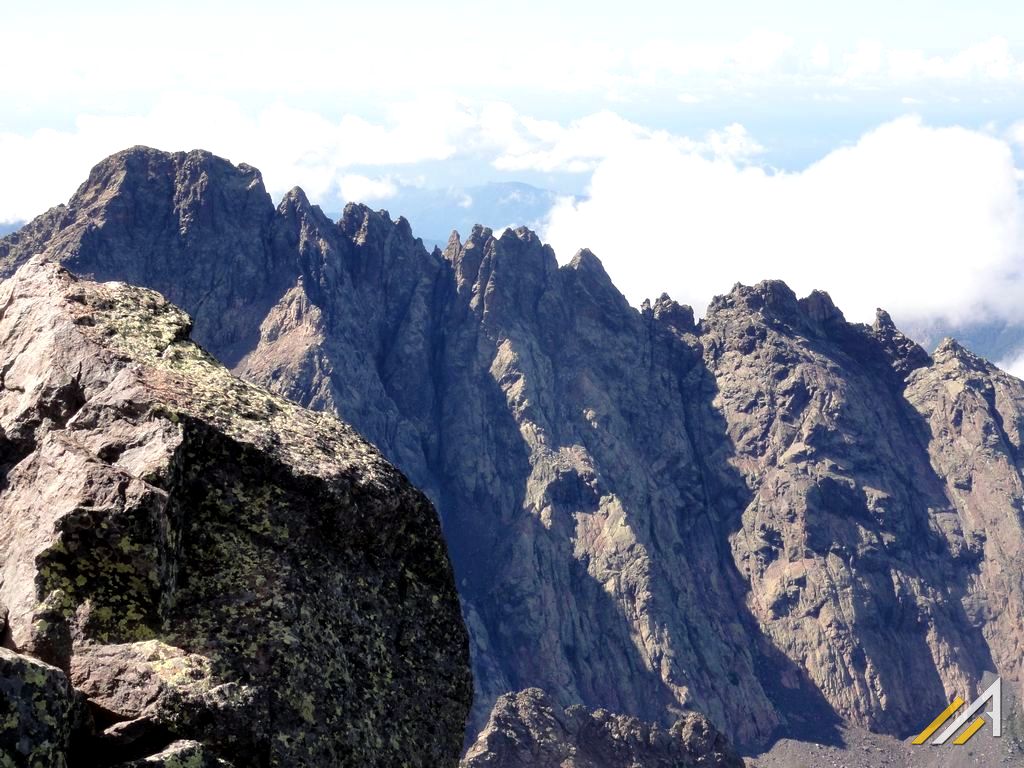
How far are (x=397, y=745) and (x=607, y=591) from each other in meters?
185

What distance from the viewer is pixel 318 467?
18.0m

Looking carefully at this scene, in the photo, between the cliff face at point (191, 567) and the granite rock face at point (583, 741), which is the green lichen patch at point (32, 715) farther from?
the granite rock face at point (583, 741)

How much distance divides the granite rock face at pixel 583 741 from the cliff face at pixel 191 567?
294 ft

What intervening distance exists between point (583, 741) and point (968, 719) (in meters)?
121

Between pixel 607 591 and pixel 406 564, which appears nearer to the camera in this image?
pixel 406 564

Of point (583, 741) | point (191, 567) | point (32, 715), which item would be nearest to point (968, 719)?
point (583, 741)

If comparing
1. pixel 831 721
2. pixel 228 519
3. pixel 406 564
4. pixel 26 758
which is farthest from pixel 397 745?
pixel 831 721

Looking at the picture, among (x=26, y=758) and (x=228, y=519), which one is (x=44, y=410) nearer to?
(x=228, y=519)

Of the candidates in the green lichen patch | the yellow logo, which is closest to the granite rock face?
the green lichen patch

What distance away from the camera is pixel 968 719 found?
194m

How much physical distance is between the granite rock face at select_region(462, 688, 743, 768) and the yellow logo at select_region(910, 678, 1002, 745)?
312 ft

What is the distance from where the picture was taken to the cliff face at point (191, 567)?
13828 millimetres

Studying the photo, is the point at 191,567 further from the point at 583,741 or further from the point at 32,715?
the point at 583,741

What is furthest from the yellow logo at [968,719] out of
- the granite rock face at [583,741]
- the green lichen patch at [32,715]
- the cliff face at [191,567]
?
the green lichen patch at [32,715]
